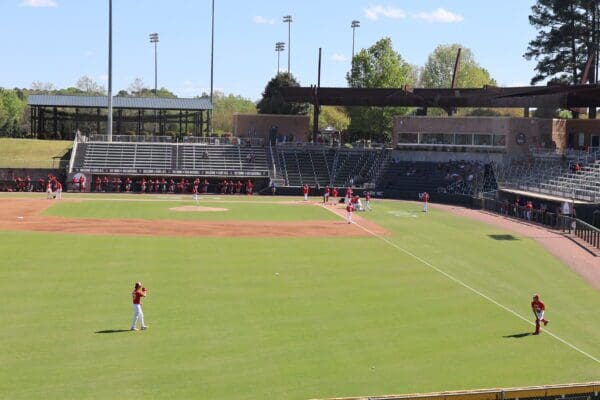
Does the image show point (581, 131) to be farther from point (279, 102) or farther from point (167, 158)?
point (279, 102)

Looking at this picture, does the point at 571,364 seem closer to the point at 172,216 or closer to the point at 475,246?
the point at 475,246

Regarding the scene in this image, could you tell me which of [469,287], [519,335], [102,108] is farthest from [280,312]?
[102,108]

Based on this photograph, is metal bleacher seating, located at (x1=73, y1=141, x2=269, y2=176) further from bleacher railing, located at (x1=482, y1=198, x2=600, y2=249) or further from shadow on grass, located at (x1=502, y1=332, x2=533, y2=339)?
shadow on grass, located at (x1=502, y1=332, x2=533, y2=339)

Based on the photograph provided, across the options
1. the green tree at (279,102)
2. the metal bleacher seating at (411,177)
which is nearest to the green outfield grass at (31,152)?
the green tree at (279,102)

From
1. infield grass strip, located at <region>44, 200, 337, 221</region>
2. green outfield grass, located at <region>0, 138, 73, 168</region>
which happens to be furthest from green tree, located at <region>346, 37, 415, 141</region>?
infield grass strip, located at <region>44, 200, 337, 221</region>

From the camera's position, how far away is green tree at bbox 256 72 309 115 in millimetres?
110688

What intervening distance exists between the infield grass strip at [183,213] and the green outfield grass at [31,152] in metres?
18.6

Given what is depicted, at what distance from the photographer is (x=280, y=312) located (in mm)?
27141

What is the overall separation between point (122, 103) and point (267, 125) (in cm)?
1762

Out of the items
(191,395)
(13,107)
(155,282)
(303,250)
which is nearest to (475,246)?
(303,250)

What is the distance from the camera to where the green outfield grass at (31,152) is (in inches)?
3076

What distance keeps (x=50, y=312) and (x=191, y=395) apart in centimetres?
935

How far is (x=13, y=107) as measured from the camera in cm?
Answer: 15350

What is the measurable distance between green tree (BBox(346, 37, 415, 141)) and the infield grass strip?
4267 centimetres
